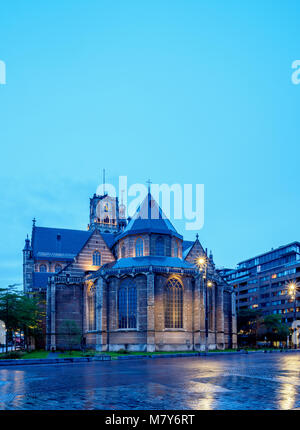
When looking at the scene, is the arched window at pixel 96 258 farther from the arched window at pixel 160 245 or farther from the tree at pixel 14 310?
the tree at pixel 14 310

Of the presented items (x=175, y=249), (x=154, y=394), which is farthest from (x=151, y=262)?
(x=154, y=394)

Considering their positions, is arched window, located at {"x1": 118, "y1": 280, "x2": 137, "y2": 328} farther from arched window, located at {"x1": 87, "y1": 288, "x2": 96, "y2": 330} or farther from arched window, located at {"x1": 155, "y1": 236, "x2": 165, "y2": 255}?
arched window, located at {"x1": 155, "y1": 236, "x2": 165, "y2": 255}

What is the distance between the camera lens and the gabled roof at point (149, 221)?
5928 cm

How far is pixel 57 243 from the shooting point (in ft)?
252

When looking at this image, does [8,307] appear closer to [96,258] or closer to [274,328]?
[96,258]

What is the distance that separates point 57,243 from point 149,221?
23.8 m

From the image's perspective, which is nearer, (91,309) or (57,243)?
(91,309)

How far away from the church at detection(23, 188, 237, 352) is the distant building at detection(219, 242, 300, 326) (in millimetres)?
50970

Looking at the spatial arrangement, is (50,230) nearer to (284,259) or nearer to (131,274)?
(131,274)

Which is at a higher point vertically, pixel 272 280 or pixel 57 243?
pixel 57 243

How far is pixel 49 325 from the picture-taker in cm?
5881

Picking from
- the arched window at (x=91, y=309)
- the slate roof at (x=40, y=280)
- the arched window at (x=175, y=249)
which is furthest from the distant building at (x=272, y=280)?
the arched window at (x=91, y=309)

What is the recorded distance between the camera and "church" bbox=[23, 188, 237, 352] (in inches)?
2057
